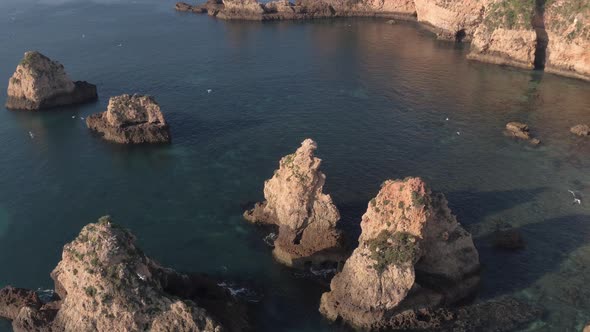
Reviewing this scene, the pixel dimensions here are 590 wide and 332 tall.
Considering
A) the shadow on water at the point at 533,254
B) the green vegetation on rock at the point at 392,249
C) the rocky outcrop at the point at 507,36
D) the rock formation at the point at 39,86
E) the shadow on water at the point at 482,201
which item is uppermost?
the rocky outcrop at the point at 507,36

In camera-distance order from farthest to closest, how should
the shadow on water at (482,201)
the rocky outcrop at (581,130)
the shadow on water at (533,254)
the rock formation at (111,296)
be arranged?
the rocky outcrop at (581,130)
the shadow on water at (482,201)
the shadow on water at (533,254)
the rock formation at (111,296)

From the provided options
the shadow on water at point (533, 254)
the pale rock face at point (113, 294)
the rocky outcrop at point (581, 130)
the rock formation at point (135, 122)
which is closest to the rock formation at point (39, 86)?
the rock formation at point (135, 122)

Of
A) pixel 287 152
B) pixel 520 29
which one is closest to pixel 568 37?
pixel 520 29

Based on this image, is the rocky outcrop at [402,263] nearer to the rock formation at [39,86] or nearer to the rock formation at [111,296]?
the rock formation at [111,296]

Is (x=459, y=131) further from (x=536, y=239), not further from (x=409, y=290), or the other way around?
(x=409, y=290)

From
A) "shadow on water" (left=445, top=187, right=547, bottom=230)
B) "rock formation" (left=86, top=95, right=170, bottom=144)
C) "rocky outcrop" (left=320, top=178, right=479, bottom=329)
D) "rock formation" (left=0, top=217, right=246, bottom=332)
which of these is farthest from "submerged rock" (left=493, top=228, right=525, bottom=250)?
"rock formation" (left=86, top=95, right=170, bottom=144)

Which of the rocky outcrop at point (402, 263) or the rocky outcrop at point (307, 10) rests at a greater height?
the rocky outcrop at point (307, 10)

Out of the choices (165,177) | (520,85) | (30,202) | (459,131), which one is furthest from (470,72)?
(30,202)

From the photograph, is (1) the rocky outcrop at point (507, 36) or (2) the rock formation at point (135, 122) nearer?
(2) the rock formation at point (135, 122)

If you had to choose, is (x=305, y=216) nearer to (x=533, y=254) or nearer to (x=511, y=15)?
(x=533, y=254)
